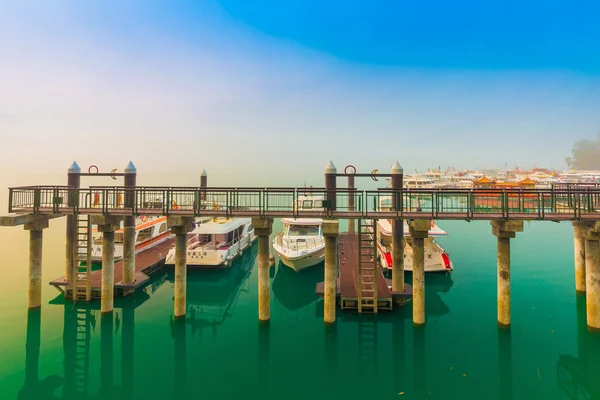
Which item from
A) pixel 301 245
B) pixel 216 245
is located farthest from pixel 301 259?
pixel 216 245

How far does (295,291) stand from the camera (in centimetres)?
2223

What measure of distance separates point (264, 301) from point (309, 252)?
915cm

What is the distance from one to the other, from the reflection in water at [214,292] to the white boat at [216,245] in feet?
2.93

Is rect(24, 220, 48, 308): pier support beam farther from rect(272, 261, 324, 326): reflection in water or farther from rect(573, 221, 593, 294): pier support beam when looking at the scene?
rect(573, 221, 593, 294): pier support beam

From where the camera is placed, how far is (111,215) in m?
16.0

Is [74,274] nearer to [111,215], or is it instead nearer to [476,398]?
[111,215]

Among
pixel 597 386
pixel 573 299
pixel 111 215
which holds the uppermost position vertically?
pixel 111 215

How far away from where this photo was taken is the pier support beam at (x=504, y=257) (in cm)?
1418

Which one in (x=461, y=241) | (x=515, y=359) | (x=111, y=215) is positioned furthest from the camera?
(x=461, y=241)

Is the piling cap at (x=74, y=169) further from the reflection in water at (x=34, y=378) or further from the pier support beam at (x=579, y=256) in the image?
the pier support beam at (x=579, y=256)

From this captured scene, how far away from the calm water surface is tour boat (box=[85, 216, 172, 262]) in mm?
5683

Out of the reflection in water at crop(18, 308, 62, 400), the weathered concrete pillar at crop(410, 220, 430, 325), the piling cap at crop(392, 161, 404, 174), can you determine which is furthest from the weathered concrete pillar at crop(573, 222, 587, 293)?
the reflection in water at crop(18, 308, 62, 400)

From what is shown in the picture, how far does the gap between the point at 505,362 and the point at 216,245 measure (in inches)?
877

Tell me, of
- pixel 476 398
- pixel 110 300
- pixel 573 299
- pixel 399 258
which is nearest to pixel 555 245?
pixel 573 299
